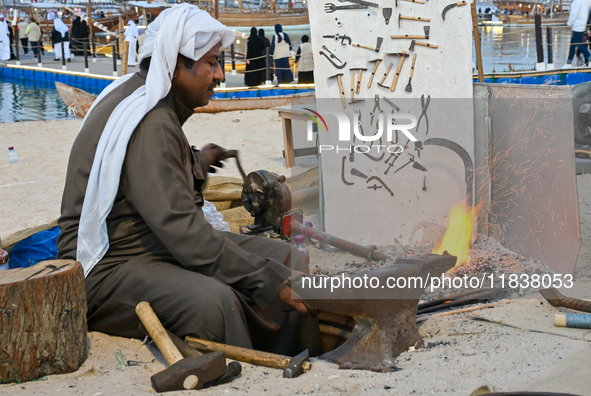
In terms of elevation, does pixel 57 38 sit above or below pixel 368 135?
above

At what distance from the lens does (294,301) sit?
2.44 m

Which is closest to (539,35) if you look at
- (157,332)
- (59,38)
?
(157,332)

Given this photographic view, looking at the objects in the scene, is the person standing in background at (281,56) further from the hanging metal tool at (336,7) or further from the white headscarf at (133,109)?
the white headscarf at (133,109)

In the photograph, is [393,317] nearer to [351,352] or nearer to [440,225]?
[351,352]

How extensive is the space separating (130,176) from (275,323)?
93 centimetres

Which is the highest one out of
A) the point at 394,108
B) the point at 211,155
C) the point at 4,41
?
the point at 4,41

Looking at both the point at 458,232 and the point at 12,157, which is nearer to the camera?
the point at 458,232

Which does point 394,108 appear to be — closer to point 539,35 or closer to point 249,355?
point 249,355

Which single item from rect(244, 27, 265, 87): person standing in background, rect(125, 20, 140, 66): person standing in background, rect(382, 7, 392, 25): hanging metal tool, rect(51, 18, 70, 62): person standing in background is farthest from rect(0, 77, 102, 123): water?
rect(382, 7, 392, 25): hanging metal tool

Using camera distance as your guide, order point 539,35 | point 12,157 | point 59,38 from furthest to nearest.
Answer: point 59,38 < point 539,35 < point 12,157

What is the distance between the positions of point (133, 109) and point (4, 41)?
77.5 ft

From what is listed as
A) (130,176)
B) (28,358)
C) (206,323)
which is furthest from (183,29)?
(28,358)

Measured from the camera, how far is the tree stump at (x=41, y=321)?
6.96 feet

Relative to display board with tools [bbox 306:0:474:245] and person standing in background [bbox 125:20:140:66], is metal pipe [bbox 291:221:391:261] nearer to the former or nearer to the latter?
display board with tools [bbox 306:0:474:245]
